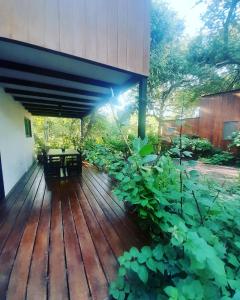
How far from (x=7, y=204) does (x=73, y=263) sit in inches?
79.0

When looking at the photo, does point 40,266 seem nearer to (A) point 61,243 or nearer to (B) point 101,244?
(A) point 61,243

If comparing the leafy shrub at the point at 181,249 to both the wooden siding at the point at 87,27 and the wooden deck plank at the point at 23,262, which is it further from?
the wooden siding at the point at 87,27

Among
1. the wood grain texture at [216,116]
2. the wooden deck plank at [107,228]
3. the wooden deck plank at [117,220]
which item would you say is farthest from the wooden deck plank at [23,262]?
the wood grain texture at [216,116]

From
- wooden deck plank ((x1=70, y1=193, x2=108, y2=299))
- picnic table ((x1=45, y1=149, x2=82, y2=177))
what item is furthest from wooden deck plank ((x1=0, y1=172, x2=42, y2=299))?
picnic table ((x1=45, y1=149, x2=82, y2=177))

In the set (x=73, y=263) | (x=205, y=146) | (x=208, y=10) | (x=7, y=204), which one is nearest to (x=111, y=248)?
(x=73, y=263)

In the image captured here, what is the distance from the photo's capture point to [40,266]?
64.0 inches

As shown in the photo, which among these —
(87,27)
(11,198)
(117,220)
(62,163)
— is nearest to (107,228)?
(117,220)

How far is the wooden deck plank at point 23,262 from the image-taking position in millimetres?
1365

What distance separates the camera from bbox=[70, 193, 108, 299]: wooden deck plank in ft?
4.53

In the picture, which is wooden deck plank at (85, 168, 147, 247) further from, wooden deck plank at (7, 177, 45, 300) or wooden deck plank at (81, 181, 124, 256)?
wooden deck plank at (7, 177, 45, 300)

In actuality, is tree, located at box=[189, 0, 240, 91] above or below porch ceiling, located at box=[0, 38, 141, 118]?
above

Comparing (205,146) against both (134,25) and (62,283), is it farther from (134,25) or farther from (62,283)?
(62,283)

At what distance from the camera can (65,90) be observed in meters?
3.70

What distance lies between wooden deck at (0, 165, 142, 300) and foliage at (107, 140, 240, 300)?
354 millimetres
